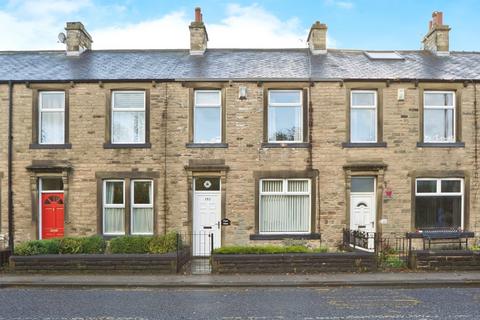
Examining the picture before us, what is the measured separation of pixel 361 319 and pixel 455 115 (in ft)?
35.1

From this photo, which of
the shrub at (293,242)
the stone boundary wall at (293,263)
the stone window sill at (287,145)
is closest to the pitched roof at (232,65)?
the stone window sill at (287,145)

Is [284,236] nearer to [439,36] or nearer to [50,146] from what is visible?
[50,146]

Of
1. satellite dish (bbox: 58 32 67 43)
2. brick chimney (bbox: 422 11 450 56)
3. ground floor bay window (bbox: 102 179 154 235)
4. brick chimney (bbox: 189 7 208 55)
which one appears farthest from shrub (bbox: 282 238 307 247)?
satellite dish (bbox: 58 32 67 43)

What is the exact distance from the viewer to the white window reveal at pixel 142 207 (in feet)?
53.1

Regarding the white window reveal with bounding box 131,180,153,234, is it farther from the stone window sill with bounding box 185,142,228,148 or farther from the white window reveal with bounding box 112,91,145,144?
the stone window sill with bounding box 185,142,228,148

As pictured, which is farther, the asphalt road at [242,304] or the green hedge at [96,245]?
Result: the green hedge at [96,245]

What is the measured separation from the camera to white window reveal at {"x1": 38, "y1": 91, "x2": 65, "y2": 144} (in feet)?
53.5

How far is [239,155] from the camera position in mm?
16016

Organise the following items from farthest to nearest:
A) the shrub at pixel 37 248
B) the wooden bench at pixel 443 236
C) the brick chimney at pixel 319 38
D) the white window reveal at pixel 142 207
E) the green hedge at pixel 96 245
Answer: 1. the brick chimney at pixel 319 38
2. the white window reveal at pixel 142 207
3. the wooden bench at pixel 443 236
4. the green hedge at pixel 96 245
5. the shrub at pixel 37 248

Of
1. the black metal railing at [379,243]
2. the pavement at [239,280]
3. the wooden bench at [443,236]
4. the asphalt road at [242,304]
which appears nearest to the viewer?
the asphalt road at [242,304]

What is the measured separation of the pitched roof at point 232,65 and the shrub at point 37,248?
5.99 metres

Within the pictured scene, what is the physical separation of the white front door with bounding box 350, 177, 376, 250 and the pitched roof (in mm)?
3796

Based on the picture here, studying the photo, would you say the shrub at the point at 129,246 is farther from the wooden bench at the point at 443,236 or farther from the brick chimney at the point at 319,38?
the brick chimney at the point at 319,38

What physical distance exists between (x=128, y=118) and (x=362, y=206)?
28.4 ft
